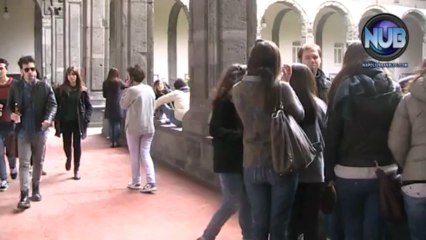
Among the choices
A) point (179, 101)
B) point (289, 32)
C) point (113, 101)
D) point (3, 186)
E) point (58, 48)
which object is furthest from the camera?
point (289, 32)

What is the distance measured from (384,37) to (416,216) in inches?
42.4

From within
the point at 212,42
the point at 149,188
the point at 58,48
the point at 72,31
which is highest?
the point at 72,31

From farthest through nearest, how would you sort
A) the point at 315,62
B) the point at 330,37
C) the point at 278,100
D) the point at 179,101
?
the point at 330,37 → the point at 179,101 → the point at 315,62 → the point at 278,100

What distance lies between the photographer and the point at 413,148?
2957mm

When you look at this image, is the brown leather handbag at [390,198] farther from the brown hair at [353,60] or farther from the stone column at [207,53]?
the stone column at [207,53]

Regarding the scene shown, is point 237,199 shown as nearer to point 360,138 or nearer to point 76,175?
point 360,138

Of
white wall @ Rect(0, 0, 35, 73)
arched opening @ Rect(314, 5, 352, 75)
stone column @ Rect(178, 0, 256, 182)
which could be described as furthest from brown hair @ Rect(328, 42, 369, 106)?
arched opening @ Rect(314, 5, 352, 75)

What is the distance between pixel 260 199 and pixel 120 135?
27.2ft

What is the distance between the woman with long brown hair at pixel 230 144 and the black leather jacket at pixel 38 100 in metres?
2.48

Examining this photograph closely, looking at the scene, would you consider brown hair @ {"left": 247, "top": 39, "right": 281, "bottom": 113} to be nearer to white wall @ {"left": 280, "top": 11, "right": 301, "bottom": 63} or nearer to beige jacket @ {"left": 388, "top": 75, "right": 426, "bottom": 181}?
beige jacket @ {"left": 388, "top": 75, "right": 426, "bottom": 181}

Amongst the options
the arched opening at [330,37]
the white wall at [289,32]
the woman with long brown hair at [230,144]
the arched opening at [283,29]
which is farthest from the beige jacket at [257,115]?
the arched opening at [330,37]

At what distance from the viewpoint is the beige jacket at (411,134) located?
2912 mm

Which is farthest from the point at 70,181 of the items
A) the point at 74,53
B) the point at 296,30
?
the point at 296,30

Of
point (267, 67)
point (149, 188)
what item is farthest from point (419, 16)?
point (267, 67)
